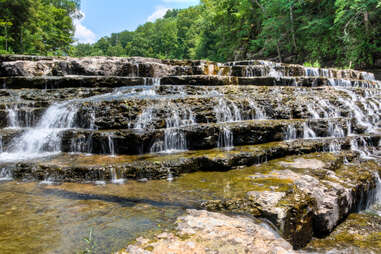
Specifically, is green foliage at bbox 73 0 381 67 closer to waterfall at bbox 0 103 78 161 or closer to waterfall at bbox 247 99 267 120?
waterfall at bbox 247 99 267 120

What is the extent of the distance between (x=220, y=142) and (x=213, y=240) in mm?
3311

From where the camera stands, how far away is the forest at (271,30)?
14.2 metres

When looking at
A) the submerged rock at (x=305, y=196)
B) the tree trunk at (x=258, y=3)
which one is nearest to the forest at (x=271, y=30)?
the tree trunk at (x=258, y=3)

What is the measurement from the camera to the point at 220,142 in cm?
500

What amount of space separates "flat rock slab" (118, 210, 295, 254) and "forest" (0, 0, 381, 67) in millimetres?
14432

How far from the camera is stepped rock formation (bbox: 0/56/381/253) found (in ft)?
9.28

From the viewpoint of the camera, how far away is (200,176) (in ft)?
12.1

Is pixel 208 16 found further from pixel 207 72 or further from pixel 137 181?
pixel 137 181

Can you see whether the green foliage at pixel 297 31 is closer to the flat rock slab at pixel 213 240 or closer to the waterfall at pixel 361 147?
the waterfall at pixel 361 147

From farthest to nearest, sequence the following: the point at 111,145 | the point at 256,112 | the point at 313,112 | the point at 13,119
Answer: the point at 313,112 → the point at 256,112 → the point at 13,119 → the point at 111,145

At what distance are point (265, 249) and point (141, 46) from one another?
2531 inches

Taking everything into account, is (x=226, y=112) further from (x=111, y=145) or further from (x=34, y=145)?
(x=34, y=145)

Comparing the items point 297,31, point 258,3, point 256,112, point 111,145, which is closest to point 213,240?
point 111,145

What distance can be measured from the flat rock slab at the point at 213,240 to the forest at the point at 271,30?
47.4 feet
